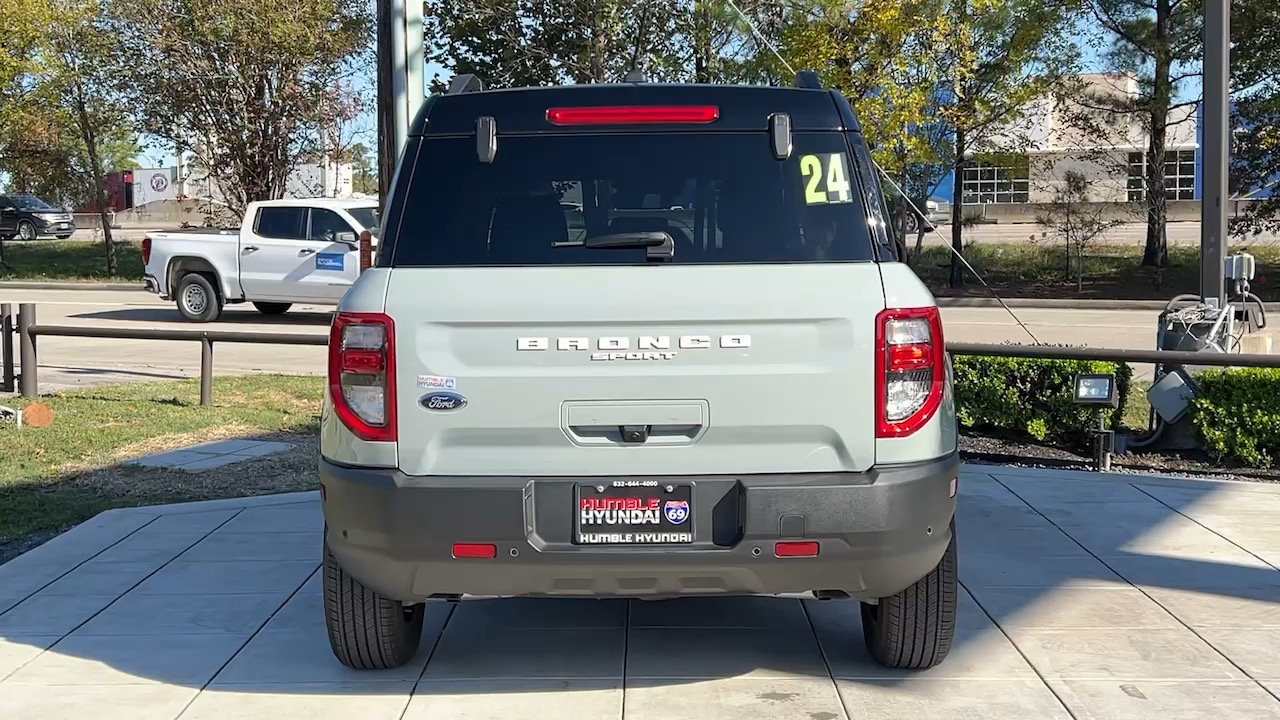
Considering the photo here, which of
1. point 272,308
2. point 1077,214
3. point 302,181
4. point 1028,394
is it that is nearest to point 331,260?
point 272,308

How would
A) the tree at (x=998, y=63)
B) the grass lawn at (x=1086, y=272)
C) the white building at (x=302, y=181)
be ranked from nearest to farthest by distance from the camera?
the tree at (x=998, y=63), the grass lawn at (x=1086, y=272), the white building at (x=302, y=181)

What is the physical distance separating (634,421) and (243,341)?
7718 mm

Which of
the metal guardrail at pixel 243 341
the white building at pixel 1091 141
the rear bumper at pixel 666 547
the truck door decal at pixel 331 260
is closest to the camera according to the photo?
the rear bumper at pixel 666 547

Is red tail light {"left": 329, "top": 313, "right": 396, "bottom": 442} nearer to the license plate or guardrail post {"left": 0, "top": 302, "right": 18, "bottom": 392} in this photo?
the license plate

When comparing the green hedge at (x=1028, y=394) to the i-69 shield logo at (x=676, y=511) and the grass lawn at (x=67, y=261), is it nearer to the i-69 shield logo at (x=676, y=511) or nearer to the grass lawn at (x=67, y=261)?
the i-69 shield logo at (x=676, y=511)

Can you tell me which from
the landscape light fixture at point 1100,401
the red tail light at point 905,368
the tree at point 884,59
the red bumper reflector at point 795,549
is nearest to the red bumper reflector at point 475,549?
the red bumper reflector at point 795,549

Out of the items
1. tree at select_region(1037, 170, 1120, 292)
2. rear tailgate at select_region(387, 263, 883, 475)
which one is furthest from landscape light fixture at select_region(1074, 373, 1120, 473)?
tree at select_region(1037, 170, 1120, 292)

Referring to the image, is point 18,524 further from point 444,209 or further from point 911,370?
point 911,370

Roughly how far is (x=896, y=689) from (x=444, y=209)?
7.35ft

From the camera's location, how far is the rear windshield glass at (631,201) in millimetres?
4117

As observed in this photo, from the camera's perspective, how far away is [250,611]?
18.2 feet

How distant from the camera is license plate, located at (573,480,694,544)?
3.94m

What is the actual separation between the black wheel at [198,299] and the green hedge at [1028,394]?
1387 cm

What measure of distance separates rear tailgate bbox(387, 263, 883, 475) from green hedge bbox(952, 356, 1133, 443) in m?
5.54
